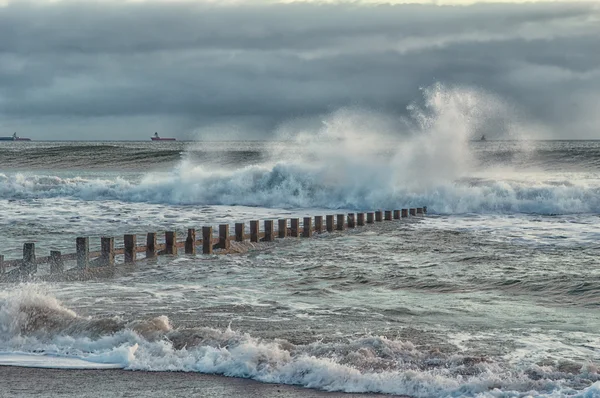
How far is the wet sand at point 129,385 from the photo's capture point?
7.27m

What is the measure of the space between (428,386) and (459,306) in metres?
3.99

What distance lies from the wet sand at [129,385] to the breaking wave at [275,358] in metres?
0.18

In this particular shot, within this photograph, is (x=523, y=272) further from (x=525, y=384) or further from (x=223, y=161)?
(x=223, y=161)

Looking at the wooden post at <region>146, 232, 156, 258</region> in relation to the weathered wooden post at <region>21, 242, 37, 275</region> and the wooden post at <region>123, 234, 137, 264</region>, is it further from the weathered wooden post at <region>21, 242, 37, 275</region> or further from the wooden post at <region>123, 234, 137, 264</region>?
the weathered wooden post at <region>21, 242, 37, 275</region>

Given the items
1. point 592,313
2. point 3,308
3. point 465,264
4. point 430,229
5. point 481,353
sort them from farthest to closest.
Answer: point 430,229 < point 465,264 < point 592,313 < point 3,308 < point 481,353

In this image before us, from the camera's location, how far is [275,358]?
805 centimetres

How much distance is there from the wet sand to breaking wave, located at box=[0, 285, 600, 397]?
0.18 meters

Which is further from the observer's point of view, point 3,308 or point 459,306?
point 459,306

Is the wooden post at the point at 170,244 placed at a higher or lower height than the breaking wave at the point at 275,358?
higher

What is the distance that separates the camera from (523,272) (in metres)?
14.1

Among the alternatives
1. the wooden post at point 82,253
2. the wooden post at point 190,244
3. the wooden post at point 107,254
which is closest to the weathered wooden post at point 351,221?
the wooden post at point 190,244

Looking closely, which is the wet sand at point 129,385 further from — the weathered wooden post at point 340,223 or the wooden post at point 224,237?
the weathered wooden post at point 340,223

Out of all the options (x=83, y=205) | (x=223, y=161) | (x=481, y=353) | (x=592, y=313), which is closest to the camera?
(x=481, y=353)

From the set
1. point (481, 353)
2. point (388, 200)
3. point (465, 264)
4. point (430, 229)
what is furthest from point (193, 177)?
point (481, 353)
